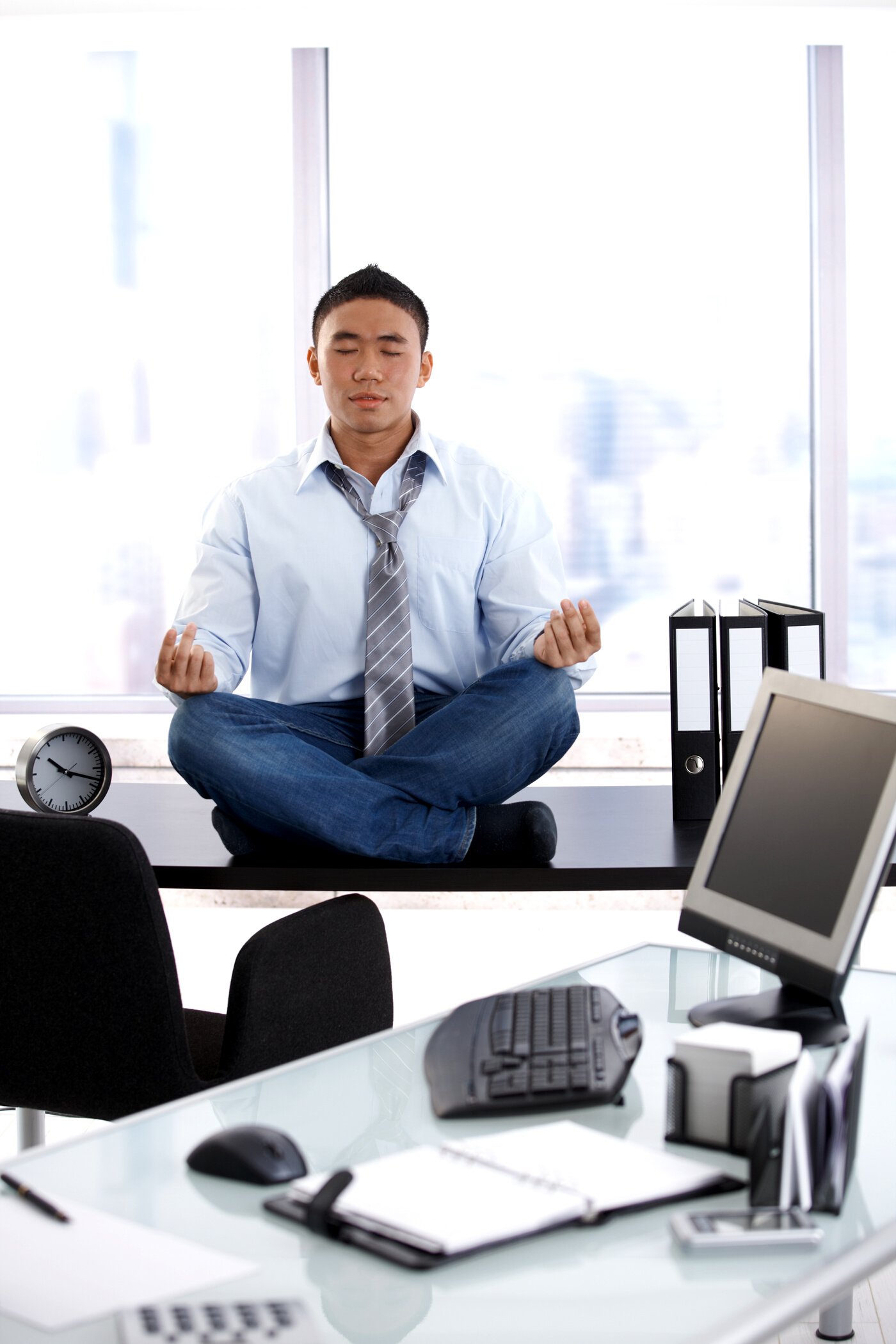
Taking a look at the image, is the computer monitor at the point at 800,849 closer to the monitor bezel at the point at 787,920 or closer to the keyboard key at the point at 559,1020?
the monitor bezel at the point at 787,920

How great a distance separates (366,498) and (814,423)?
85.4 inches

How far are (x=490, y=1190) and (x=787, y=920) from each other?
20.2 inches

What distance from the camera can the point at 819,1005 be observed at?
140 cm

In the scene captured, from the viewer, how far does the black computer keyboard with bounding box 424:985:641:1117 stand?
1156mm

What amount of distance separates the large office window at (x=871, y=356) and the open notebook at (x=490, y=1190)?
3.49m

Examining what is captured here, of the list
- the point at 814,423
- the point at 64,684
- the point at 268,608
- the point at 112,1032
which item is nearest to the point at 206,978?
the point at 64,684

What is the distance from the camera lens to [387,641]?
2.46 m

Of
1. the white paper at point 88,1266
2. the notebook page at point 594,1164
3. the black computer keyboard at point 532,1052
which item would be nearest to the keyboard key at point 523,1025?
the black computer keyboard at point 532,1052

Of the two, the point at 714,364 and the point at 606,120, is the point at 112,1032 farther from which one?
the point at 606,120

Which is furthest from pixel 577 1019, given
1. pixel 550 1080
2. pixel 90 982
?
pixel 90 982

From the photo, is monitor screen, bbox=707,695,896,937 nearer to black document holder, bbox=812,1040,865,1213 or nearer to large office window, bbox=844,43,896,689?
black document holder, bbox=812,1040,865,1213

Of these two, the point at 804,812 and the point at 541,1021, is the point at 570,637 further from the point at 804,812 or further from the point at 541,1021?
the point at 541,1021

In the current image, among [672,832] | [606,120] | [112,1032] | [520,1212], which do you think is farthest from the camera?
[606,120]

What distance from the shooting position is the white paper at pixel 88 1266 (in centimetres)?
87
